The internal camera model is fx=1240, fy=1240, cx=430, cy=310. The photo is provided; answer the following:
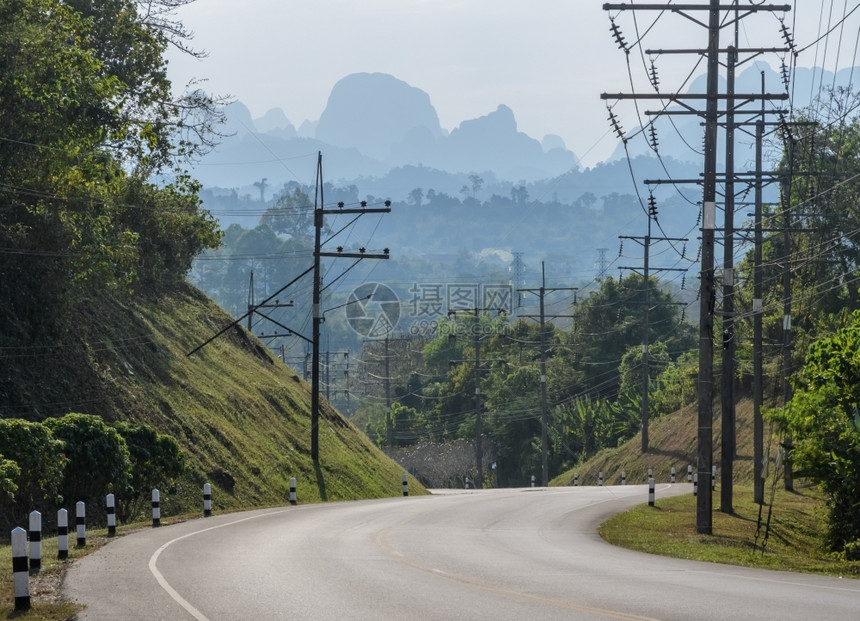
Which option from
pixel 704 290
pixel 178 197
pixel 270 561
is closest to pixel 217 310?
pixel 178 197

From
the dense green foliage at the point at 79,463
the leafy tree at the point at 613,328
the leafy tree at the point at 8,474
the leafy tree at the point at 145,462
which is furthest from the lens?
the leafy tree at the point at 613,328

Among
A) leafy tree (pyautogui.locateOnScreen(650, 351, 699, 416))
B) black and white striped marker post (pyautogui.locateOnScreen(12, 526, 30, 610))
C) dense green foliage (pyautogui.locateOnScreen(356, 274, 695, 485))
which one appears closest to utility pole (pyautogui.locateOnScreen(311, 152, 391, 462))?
black and white striped marker post (pyautogui.locateOnScreen(12, 526, 30, 610))

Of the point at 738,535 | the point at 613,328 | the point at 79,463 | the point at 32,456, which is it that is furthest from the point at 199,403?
the point at 613,328

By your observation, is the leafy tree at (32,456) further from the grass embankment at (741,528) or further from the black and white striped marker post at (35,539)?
the grass embankment at (741,528)

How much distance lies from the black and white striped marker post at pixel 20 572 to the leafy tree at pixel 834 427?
1953 cm

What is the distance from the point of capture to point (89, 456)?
28.6 meters

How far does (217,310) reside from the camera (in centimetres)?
6512

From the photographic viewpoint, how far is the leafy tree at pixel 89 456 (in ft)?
93.7

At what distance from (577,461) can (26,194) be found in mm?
68454

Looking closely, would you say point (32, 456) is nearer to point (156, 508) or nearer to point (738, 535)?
point (156, 508)

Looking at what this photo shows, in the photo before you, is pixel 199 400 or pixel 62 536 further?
pixel 199 400

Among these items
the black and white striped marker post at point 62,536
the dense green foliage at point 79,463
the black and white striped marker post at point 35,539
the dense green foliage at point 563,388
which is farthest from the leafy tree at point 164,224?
the dense green foliage at point 563,388

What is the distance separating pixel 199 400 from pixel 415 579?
31.7m

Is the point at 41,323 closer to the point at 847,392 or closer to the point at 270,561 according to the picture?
the point at 270,561
